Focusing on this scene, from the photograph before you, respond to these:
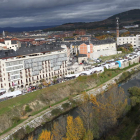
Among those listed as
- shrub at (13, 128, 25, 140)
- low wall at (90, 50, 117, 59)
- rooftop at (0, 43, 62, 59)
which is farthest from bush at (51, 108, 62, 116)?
low wall at (90, 50, 117, 59)

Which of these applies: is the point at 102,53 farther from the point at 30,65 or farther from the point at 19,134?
the point at 19,134

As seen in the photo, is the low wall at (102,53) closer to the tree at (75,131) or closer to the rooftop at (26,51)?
the rooftop at (26,51)

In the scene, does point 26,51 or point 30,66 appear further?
point 26,51

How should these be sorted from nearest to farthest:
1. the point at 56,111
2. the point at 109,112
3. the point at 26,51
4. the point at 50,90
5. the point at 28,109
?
the point at 109,112 < the point at 28,109 < the point at 56,111 < the point at 50,90 < the point at 26,51

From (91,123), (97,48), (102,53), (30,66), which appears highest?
(97,48)

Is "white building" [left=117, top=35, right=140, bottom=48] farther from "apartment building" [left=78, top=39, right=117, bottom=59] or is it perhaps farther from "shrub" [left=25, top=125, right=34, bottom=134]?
"shrub" [left=25, top=125, right=34, bottom=134]

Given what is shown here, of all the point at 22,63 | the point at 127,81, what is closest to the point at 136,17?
the point at 127,81

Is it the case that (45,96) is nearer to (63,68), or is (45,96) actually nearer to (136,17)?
(63,68)

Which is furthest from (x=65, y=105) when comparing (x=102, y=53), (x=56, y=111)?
(x=102, y=53)

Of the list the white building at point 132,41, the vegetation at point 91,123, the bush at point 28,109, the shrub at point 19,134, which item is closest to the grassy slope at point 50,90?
the bush at point 28,109
